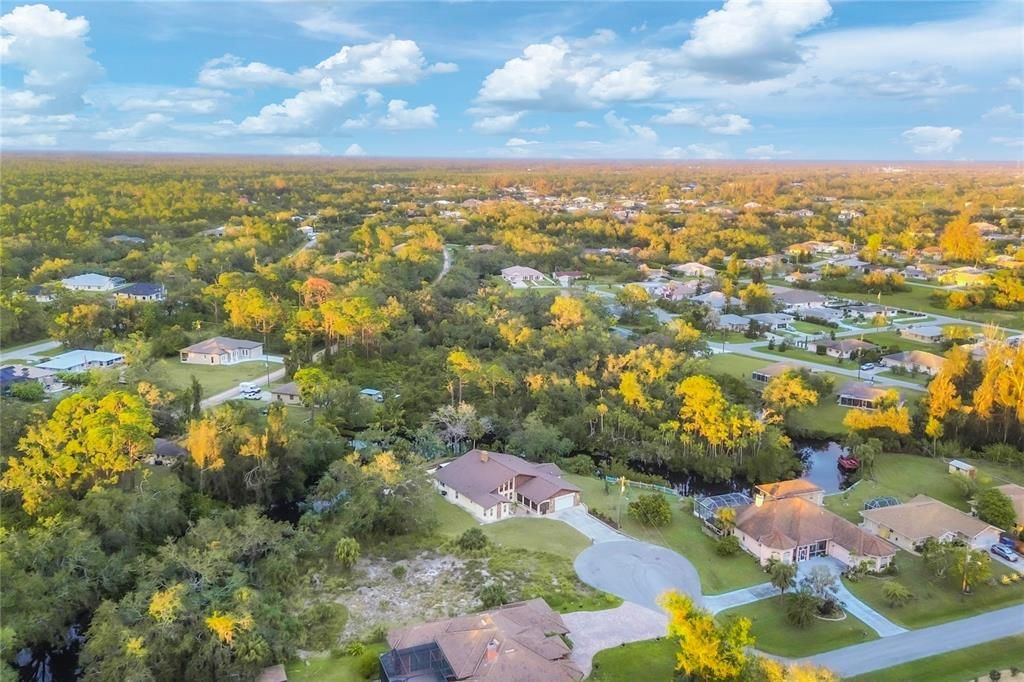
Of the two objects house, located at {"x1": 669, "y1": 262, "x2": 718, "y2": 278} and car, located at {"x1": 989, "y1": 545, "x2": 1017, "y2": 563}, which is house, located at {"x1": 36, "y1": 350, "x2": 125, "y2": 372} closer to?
car, located at {"x1": 989, "y1": 545, "x2": 1017, "y2": 563}

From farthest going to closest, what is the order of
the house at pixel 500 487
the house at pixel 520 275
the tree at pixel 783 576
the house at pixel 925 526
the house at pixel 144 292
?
the house at pixel 520 275, the house at pixel 144 292, the house at pixel 500 487, the house at pixel 925 526, the tree at pixel 783 576

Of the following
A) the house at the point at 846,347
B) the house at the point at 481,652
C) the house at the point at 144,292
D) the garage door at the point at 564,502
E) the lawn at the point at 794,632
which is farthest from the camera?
the house at the point at 144,292

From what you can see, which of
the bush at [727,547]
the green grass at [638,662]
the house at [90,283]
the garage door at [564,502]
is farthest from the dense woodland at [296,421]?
the green grass at [638,662]

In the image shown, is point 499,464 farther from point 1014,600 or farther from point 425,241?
point 425,241

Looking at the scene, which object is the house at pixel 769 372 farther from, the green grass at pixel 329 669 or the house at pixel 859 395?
the green grass at pixel 329 669

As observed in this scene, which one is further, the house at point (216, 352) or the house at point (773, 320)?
the house at point (773, 320)

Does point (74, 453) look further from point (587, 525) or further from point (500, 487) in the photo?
A: point (587, 525)

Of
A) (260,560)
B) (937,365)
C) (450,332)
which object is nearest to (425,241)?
(450,332)

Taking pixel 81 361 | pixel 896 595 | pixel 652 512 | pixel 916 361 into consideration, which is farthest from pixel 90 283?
pixel 916 361
